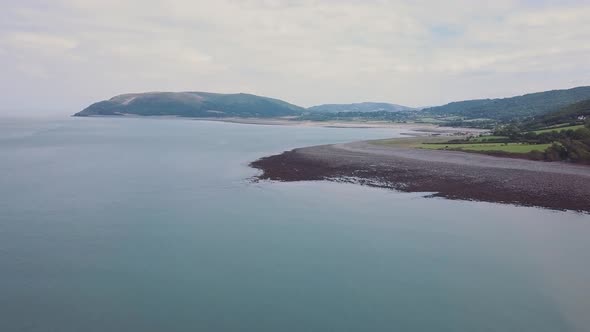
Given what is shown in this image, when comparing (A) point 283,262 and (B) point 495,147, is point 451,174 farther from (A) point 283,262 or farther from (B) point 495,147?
(A) point 283,262

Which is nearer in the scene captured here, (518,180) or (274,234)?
(274,234)

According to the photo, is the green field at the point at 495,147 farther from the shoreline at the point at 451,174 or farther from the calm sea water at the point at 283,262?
the calm sea water at the point at 283,262

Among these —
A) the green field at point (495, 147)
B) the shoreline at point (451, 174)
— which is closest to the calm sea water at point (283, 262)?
the shoreline at point (451, 174)

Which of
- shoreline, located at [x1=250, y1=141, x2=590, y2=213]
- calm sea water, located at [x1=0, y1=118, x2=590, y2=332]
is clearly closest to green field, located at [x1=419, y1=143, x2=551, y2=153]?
shoreline, located at [x1=250, y1=141, x2=590, y2=213]

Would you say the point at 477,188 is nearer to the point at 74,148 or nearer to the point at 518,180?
the point at 518,180

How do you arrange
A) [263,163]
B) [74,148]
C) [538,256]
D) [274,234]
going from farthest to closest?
[74,148]
[263,163]
[274,234]
[538,256]

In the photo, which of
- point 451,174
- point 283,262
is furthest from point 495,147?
point 283,262

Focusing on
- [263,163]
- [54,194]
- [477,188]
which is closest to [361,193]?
[477,188]

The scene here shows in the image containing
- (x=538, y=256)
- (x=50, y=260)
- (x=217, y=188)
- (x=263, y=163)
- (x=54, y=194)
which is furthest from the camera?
(x=263, y=163)

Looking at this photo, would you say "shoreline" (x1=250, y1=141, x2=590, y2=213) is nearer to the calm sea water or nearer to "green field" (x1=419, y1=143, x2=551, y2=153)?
the calm sea water
